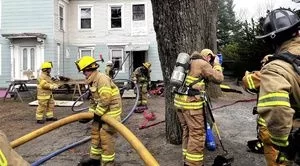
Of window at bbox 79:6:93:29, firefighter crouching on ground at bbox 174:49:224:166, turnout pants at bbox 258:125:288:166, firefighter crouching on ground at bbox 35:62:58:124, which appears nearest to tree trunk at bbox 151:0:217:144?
firefighter crouching on ground at bbox 174:49:224:166

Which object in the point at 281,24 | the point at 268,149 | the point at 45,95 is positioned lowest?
the point at 268,149

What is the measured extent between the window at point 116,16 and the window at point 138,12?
88 cm

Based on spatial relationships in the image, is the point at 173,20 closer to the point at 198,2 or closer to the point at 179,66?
the point at 198,2

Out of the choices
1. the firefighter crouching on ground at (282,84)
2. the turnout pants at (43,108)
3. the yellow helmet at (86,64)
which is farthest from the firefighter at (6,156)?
the turnout pants at (43,108)

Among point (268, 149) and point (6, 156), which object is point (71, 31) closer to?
point (268, 149)

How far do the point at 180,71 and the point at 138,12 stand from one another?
1843 centimetres

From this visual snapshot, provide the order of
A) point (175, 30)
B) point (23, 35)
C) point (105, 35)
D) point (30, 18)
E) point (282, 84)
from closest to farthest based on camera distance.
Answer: point (282, 84), point (175, 30), point (23, 35), point (30, 18), point (105, 35)

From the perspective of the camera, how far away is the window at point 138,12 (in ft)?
75.6

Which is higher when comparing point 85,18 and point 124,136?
point 85,18

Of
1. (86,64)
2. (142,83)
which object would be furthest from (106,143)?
(142,83)

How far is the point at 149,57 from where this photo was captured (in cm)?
2295

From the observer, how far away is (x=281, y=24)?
283cm

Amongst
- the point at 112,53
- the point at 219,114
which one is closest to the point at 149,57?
the point at 112,53

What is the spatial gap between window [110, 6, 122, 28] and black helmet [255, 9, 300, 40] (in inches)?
818
